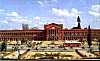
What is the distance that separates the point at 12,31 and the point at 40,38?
18.7 ft

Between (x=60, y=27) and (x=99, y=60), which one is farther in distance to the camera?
(x=60, y=27)

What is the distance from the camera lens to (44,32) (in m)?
44.9

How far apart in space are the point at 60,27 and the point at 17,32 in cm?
846

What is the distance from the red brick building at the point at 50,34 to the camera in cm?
4388

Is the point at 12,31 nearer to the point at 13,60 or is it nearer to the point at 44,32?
the point at 44,32

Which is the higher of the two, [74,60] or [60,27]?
[60,27]

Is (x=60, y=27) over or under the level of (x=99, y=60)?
over

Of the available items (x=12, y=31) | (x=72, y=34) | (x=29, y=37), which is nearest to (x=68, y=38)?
(x=72, y=34)

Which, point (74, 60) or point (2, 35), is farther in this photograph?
point (2, 35)

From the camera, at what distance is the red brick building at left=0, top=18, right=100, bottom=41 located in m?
43.9

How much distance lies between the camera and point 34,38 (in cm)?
4525

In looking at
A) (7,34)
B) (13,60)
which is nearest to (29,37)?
(7,34)

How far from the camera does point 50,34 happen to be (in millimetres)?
43906

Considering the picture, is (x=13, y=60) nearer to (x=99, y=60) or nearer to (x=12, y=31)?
(x=99, y=60)
